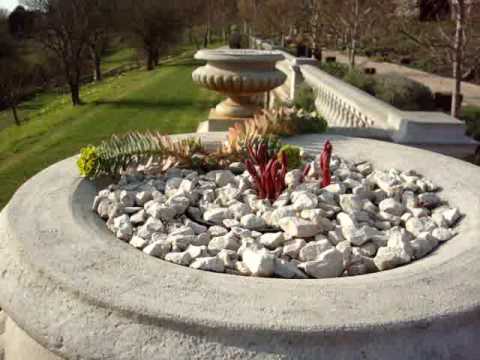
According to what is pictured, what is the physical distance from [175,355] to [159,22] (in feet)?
113

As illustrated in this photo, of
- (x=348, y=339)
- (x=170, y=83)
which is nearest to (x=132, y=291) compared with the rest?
(x=348, y=339)

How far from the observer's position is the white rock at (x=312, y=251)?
257 centimetres

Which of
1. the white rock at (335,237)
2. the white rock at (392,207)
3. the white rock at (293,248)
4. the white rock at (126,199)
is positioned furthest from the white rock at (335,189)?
the white rock at (126,199)

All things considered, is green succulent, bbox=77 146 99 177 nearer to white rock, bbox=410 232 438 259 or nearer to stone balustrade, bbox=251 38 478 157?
white rock, bbox=410 232 438 259

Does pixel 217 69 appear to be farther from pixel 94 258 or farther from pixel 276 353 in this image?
pixel 276 353

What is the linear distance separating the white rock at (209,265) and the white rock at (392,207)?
4.20 ft

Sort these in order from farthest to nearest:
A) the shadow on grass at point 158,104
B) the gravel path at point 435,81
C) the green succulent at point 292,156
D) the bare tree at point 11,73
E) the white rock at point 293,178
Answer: the bare tree at point 11,73 < the gravel path at point 435,81 < the shadow on grass at point 158,104 < the green succulent at point 292,156 < the white rock at point 293,178

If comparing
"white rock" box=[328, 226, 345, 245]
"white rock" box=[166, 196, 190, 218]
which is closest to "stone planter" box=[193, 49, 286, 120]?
"white rock" box=[166, 196, 190, 218]

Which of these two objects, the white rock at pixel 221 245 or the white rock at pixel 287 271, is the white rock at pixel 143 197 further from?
the white rock at pixel 287 271

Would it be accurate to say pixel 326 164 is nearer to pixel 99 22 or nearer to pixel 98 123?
pixel 98 123

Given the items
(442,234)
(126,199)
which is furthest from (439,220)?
(126,199)

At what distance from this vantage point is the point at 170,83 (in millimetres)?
22984

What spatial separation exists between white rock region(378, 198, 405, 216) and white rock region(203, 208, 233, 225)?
965 mm

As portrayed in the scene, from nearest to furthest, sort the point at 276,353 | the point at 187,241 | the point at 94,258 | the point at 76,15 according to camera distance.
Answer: the point at 276,353 < the point at 94,258 < the point at 187,241 < the point at 76,15
